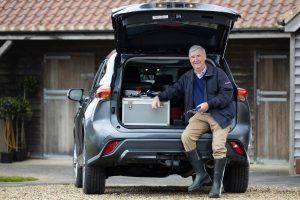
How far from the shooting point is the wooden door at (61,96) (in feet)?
68.1

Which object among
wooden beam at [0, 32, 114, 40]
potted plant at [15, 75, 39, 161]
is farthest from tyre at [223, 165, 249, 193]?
potted plant at [15, 75, 39, 161]

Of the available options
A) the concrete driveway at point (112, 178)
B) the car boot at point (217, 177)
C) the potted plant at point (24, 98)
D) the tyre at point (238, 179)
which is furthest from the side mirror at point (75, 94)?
the potted plant at point (24, 98)

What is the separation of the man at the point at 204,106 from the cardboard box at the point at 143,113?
11 centimetres

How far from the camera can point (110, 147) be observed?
36.8 ft

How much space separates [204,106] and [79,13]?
9.32 meters

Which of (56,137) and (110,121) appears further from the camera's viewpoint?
(56,137)

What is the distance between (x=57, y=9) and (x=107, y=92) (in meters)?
9.56

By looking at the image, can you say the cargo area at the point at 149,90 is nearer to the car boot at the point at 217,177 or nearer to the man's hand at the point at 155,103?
the man's hand at the point at 155,103

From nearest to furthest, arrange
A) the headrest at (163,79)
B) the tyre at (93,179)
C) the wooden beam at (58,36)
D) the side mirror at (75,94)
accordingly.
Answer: the tyre at (93,179) → the headrest at (163,79) → the side mirror at (75,94) → the wooden beam at (58,36)

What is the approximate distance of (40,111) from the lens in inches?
837

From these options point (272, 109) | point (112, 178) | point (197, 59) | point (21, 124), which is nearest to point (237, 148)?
point (197, 59)

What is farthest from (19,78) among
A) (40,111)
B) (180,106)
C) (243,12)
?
(180,106)

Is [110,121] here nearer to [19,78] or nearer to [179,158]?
[179,158]

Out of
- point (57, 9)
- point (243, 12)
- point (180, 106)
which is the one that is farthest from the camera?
point (57, 9)
